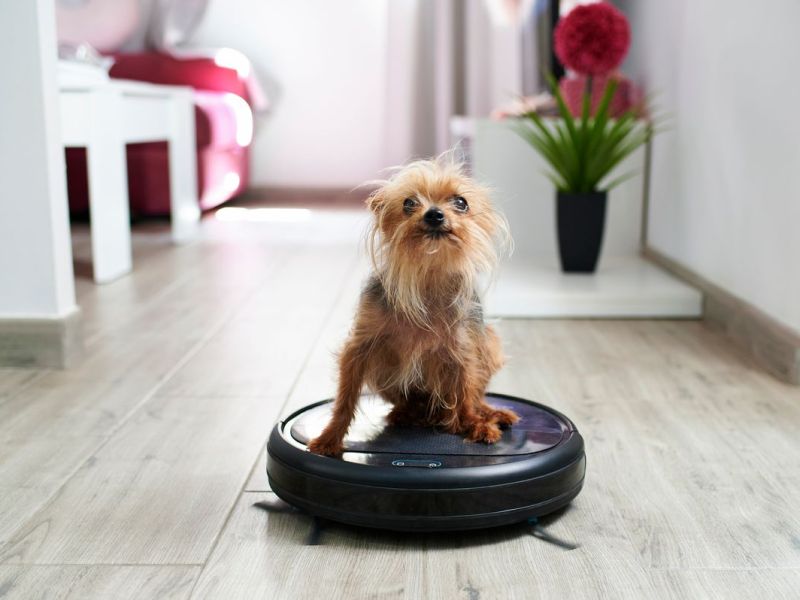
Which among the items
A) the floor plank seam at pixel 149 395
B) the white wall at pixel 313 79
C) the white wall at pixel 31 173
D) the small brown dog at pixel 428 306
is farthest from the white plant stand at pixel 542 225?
the white wall at pixel 313 79

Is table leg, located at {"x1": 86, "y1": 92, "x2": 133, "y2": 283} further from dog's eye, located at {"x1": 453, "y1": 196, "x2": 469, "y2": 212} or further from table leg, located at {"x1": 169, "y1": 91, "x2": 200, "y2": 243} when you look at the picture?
dog's eye, located at {"x1": 453, "y1": 196, "x2": 469, "y2": 212}

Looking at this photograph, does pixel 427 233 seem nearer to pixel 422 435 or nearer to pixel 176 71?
pixel 422 435

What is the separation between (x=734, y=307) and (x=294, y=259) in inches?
65.4

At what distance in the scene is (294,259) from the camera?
132 inches

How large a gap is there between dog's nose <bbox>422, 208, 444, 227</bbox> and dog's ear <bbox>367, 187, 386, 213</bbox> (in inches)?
3.0

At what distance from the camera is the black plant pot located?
103 inches

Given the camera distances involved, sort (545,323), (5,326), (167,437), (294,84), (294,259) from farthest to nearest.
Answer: (294,84)
(294,259)
(545,323)
(5,326)
(167,437)

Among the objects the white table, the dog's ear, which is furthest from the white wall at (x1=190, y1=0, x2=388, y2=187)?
the dog's ear

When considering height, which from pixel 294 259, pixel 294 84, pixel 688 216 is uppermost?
pixel 294 84

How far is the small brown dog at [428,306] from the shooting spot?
114 cm

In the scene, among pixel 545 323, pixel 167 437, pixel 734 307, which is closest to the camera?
pixel 167 437

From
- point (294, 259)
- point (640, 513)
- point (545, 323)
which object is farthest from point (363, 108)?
point (640, 513)

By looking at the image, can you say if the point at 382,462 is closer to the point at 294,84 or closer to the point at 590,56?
the point at 590,56

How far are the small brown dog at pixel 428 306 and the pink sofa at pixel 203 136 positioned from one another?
3084mm
